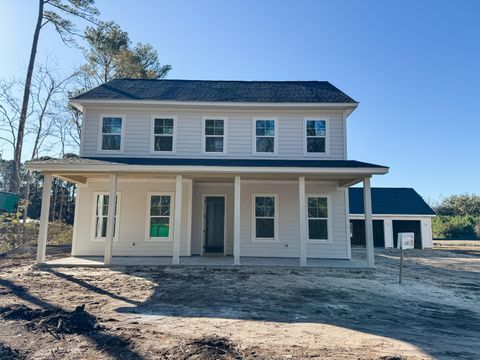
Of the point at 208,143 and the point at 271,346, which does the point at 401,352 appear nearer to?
the point at 271,346

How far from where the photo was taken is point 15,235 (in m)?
14.7

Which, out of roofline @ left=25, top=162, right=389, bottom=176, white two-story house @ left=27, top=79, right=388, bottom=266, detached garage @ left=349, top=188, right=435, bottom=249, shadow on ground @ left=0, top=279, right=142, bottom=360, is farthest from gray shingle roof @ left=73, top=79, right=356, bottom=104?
detached garage @ left=349, top=188, right=435, bottom=249

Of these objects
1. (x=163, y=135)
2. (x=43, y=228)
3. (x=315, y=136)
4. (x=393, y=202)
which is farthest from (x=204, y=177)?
(x=393, y=202)

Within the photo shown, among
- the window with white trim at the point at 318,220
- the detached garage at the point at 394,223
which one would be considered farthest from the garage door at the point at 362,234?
the window with white trim at the point at 318,220

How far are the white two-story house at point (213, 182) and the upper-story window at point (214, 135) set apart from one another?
37 millimetres

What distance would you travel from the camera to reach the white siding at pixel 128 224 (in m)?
11.3

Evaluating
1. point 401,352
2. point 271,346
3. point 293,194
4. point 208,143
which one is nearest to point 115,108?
point 208,143

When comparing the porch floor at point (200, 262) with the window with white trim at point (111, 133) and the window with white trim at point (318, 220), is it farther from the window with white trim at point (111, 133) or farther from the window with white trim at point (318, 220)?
the window with white trim at point (111, 133)

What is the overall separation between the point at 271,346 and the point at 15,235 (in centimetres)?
1503

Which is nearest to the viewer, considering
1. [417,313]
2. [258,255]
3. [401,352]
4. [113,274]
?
[401,352]

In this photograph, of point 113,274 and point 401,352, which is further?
point 113,274

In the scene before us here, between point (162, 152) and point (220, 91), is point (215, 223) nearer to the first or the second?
point (162, 152)

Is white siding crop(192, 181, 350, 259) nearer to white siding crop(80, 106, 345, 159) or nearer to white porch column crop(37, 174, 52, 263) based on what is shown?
white siding crop(80, 106, 345, 159)

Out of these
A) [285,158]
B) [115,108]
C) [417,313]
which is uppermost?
[115,108]
